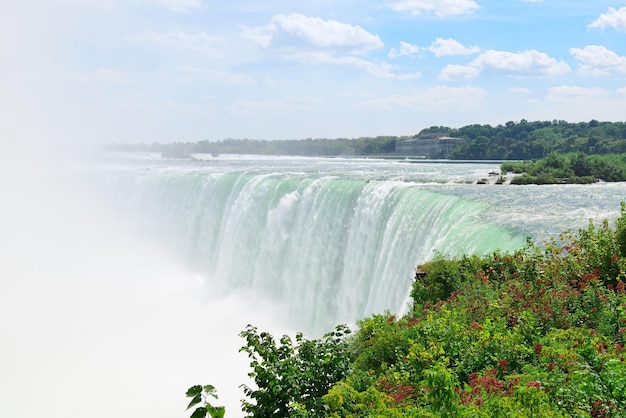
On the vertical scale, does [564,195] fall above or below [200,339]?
above

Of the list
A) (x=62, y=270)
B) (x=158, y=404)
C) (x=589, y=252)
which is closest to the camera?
(x=589, y=252)

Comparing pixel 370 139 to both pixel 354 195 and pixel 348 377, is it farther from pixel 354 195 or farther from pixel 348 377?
pixel 348 377

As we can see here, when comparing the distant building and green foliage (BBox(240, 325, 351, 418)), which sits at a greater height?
the distant building

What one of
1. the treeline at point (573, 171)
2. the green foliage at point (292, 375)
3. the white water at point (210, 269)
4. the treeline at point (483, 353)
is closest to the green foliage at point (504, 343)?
the treeline at point (483, 353)

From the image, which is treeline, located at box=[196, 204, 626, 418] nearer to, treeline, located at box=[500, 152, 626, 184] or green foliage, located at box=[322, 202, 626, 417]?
green foliage, located at box=[322, 202, 626, 417]

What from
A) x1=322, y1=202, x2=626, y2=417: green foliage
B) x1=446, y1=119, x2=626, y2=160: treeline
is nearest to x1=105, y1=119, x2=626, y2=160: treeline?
x1=446, y1=119, x2=626, y2=160: treeline

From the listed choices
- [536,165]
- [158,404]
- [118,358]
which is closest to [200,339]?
[118,358]

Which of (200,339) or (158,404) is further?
(200,339)
